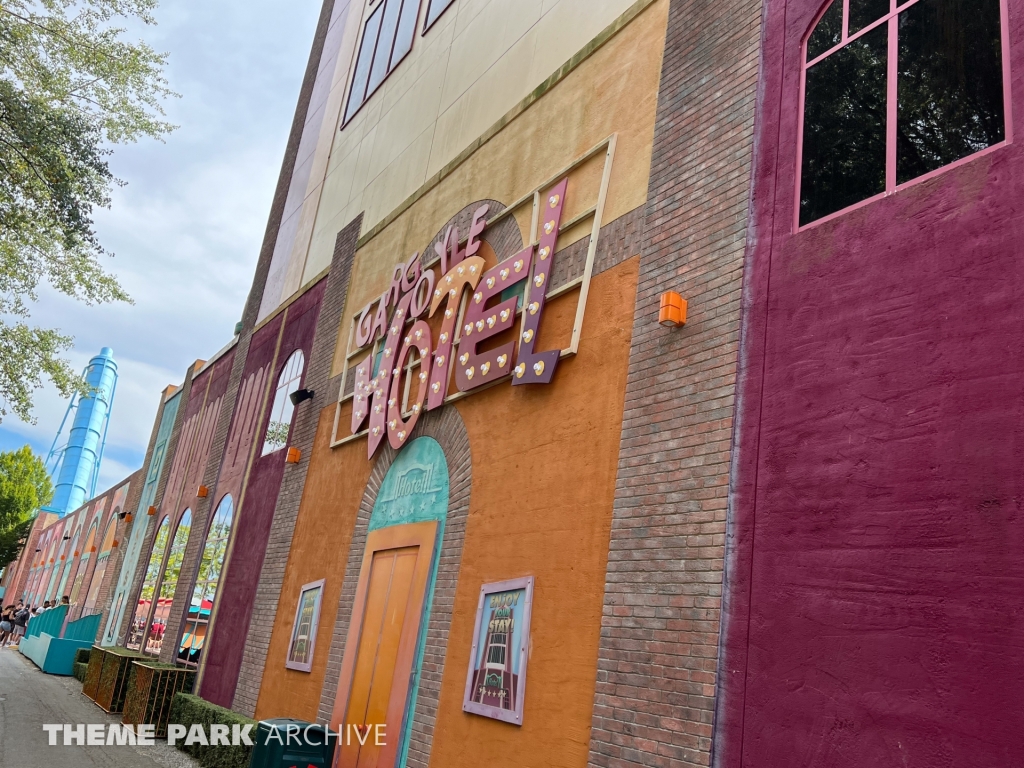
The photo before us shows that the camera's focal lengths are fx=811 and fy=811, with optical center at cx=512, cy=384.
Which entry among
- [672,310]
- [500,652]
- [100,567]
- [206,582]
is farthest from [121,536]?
[672,310]

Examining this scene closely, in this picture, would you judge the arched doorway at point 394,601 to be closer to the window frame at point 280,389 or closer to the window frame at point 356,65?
the window frame at point 280,389

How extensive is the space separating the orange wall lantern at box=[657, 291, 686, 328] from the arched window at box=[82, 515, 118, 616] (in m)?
25.7

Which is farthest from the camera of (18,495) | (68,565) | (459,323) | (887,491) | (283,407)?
(18,495)

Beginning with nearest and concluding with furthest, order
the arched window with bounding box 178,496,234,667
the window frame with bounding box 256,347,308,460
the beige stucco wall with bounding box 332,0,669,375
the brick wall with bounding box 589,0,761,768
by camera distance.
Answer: the brick wall with bounding box 589,0,761,768 → the beige stucco wall with bounding box 332,0,669,375 → the window frame with bounding box 256,347,308,460 → the arched window with bounding box 178,496,234,667

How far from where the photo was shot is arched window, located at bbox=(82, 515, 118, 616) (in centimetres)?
2702

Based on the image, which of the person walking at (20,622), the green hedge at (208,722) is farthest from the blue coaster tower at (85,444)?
the green hedge at (208,722)

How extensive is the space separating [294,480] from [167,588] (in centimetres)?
704

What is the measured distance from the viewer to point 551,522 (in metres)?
6.68

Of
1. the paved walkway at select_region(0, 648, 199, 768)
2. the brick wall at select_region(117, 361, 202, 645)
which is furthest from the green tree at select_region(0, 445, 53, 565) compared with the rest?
the paved walkway at select_region(0, 648, 199, 768)

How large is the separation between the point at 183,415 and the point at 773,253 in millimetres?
20705

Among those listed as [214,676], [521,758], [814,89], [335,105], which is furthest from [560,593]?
[335,105]

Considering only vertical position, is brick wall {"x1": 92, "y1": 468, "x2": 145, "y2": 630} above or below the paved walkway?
above

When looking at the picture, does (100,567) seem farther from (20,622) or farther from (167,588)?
(167,588)

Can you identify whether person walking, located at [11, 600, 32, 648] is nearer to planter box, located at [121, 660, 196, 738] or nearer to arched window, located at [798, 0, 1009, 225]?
planter box, located at [121, 660, 196, 738]
